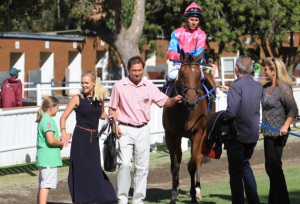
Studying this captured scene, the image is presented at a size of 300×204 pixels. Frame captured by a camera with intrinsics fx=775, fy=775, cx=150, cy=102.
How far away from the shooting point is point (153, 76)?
147ft

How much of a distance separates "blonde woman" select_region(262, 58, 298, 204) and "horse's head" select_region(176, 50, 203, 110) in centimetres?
112

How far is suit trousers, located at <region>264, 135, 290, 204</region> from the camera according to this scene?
32.4 ft

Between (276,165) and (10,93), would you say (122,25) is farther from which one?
(276,165)

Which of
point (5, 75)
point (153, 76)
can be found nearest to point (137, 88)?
point (5, 75)

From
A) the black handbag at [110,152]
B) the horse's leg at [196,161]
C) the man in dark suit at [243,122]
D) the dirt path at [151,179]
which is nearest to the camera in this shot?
the man in dark suit at [243,122]

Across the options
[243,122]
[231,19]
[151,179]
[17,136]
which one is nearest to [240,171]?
[243,122]

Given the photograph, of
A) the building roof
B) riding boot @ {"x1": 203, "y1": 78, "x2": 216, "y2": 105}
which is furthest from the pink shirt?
the building roof

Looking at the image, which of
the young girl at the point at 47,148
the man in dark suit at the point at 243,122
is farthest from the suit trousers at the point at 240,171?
the young girl at the point at 47,148

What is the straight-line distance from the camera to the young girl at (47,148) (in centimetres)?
995

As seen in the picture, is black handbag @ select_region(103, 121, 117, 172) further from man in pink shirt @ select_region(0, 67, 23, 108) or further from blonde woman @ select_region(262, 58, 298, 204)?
man in pink shirt @ select_region(0, 67, 23, 108)

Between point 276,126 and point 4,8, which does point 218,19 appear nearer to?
point 4,8

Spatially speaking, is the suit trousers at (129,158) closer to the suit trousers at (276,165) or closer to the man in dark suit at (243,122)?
the man in dark suit at (243,122)

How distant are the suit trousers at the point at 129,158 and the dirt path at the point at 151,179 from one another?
6.49 feet

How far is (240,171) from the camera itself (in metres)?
9.41
